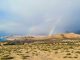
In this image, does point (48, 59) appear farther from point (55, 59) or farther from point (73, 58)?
point (73, 58)

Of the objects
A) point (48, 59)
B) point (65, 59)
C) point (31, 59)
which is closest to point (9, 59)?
point (31, 59)

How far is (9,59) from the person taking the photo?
4369 centimetres

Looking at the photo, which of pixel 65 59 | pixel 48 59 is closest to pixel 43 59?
pixel 48 59

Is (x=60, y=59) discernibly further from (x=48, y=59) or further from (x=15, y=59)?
(x=15, y=59)

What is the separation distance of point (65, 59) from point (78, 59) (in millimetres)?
2319

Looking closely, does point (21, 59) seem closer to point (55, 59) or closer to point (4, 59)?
point (4, 59)

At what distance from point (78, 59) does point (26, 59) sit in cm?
935

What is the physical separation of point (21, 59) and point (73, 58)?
9.66m

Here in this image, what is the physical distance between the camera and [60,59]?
4269 centimetres

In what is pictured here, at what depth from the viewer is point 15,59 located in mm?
43594

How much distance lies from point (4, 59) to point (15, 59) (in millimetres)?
2009

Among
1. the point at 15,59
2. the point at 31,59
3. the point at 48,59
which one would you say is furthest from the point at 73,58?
the point at 15,59

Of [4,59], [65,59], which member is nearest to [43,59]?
[65,59]

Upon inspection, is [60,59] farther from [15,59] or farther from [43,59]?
[15,59]
